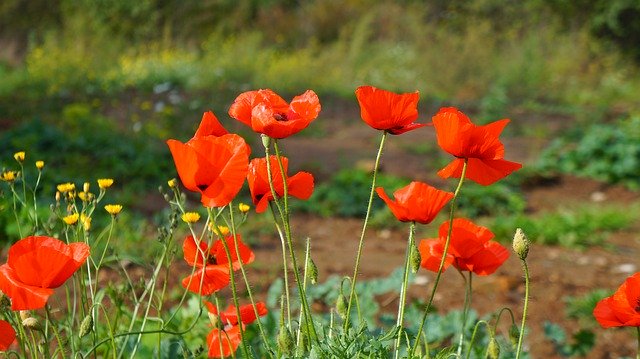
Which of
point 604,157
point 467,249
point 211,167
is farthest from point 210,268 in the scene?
point 604,157

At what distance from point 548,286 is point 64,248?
301 centimetres

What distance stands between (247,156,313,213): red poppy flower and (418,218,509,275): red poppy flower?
252 millimetres

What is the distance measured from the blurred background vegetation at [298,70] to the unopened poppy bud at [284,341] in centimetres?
362

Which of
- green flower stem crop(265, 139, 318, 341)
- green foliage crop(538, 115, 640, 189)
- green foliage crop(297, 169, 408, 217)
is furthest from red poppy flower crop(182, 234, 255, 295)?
green foliage crop(538, 115, 640, 189)

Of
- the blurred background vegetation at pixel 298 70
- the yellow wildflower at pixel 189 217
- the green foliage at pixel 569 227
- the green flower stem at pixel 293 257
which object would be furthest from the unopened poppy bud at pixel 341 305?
the blurred background vegetation at pixel 298 70

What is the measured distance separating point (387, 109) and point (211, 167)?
31 centimetres

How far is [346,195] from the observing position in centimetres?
579

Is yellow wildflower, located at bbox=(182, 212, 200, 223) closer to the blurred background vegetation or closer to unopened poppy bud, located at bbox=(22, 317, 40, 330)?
unopened poppy bud, located at bbox=(22, 317, 40, 330)

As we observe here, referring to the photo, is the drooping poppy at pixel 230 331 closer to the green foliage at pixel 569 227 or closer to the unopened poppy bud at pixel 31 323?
the unopened poppy bud at pixel 31 323

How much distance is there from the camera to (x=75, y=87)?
31.0 ft

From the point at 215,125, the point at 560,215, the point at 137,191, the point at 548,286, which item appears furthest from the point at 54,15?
the point at 215,125

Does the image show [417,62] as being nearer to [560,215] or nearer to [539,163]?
[539,163]

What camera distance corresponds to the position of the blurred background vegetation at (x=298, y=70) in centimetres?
641

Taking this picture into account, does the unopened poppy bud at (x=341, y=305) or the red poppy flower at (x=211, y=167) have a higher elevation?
the red poppy flower at (x=211, y=167)
